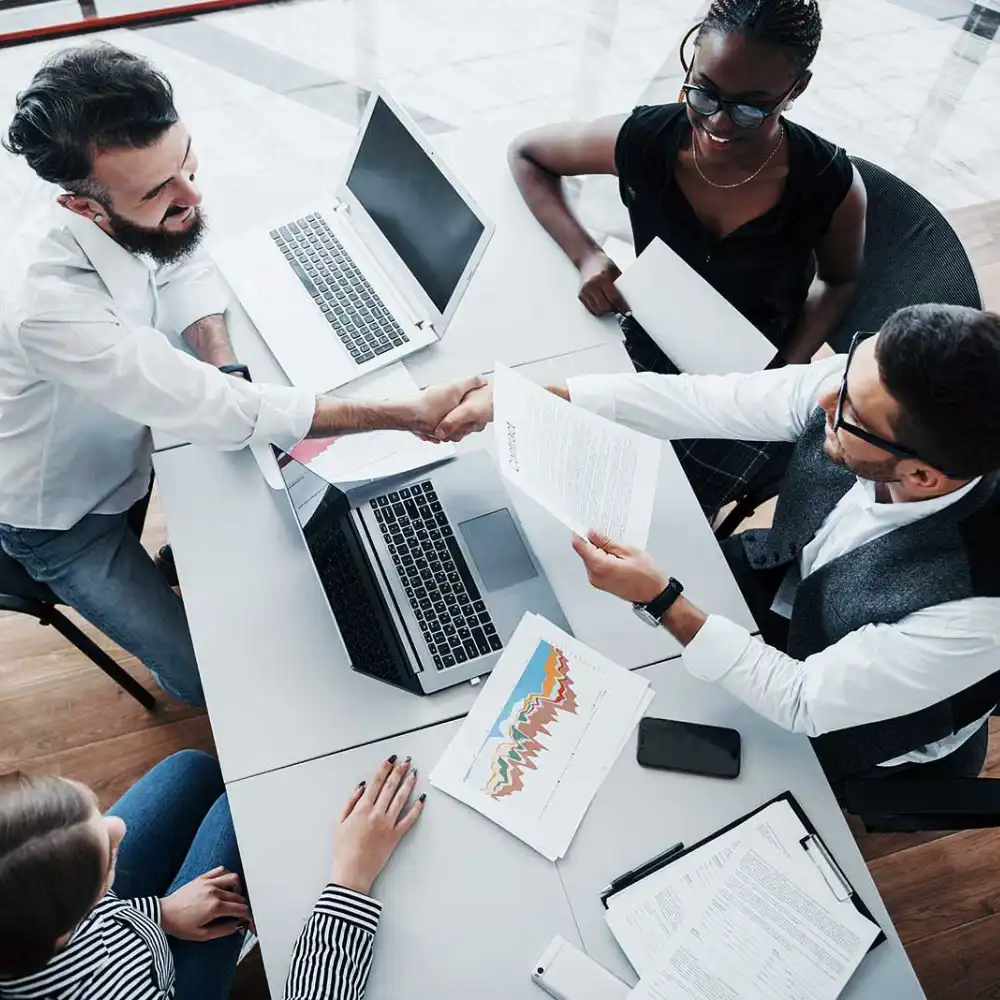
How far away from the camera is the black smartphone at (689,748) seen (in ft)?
4.28

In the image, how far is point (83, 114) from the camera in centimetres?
133

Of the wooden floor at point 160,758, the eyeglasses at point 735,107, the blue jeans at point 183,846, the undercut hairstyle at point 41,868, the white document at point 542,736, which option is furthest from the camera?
the wooden floor at point 160,758

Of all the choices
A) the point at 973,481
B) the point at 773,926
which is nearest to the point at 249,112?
the point at 973,481

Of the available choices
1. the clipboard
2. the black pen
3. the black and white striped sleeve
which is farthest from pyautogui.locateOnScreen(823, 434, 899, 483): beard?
the black and white striped sleeve

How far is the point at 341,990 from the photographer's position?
3.69 feet

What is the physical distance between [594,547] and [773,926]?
0.56m

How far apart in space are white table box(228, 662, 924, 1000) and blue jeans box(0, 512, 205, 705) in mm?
530

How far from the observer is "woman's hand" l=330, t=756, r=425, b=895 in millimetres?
1193

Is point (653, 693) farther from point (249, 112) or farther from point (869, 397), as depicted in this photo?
point (249, 112)

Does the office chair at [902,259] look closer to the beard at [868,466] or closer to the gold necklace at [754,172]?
the gold necklace at [754,172]

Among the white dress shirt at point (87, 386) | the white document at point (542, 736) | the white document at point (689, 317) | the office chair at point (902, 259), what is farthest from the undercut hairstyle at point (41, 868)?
the office chair at point (902, 259)

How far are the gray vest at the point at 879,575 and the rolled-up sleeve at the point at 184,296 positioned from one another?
1069 millimetres

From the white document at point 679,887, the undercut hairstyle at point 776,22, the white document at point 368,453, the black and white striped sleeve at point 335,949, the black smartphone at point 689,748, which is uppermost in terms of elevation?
the undercut hairstyle at point 776,22

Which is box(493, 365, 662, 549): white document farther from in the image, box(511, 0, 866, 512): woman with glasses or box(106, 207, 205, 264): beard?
box(106, 207, 205, 264): beard
